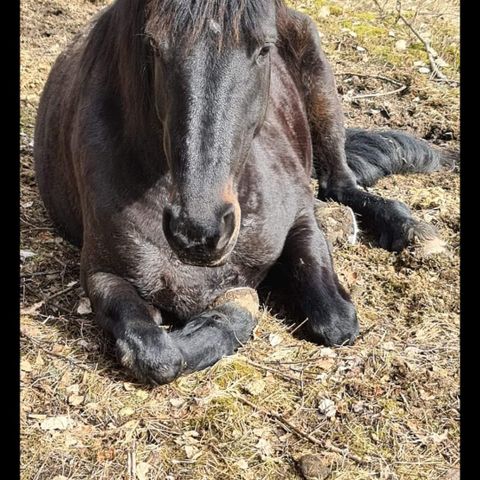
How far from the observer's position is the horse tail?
5.82m

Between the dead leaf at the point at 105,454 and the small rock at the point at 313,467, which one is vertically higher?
the small rock at the point at 313,467

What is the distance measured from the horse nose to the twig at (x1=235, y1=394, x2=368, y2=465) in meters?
0.80

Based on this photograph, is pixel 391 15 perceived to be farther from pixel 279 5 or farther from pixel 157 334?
pixel 157 334

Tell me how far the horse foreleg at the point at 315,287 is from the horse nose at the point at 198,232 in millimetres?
1045

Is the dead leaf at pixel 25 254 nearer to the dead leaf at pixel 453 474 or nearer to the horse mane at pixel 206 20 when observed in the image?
the horse mane at pixel 206 20

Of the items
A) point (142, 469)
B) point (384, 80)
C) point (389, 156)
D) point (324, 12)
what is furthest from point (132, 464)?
point (324, 12)

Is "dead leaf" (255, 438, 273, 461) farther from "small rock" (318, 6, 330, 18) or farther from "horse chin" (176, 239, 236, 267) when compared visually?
"small rock" (318, 6, 330, 18)

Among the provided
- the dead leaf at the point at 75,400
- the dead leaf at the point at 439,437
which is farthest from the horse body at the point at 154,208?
the dead leaf at the point at 439,437

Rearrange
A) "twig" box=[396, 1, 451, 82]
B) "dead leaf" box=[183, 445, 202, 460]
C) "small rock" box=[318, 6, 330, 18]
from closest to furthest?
1. "dead leaf" box=[183, 445, 202, 460]
2. "twig" box=[396, 1, 451, 82]
3. "small rock" box=[318, 6, 330, 18]

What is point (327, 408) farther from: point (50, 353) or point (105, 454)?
point (50, 353)

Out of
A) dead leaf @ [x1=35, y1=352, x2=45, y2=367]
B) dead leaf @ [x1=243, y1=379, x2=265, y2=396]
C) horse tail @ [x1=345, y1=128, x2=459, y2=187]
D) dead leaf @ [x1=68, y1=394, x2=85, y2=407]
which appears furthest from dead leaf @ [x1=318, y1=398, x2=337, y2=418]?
horse tail @ [x1=345, y1=128, x2=459, y2=187]

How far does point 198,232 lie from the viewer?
2891mm

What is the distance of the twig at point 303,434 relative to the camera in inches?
124
